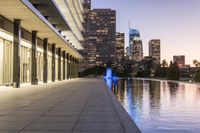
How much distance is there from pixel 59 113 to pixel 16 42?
2319cm

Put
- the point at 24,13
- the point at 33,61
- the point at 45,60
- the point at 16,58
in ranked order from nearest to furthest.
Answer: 1. the point at 24,13
2. the point at 16,58
3. the point at 33,61
4. the point at 45,60

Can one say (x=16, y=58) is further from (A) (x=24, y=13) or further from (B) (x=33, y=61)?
(B) (x=33, y=61)

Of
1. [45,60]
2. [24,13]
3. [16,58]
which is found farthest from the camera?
[45,60]

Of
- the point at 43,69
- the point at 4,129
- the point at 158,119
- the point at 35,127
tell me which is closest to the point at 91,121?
the point at 35,127

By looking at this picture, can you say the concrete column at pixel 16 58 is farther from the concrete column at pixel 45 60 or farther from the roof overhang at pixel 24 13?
the concrete column at pixel 45 60

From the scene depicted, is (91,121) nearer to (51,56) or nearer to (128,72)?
(51,56)

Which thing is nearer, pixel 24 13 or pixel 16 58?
pixel 24 13

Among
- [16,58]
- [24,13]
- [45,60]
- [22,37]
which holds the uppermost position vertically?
[24,13]

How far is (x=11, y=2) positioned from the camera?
27422 mm

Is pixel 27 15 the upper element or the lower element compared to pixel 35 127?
upper

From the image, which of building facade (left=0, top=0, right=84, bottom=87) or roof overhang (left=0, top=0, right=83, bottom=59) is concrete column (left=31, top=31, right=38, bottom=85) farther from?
roof overhang (left=0, top=0, right=83, bottom=59)

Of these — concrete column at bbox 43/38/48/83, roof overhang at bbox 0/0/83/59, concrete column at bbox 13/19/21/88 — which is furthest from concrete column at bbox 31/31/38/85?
concrete column at bbox 13/19/21/88

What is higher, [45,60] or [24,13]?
[24,13]

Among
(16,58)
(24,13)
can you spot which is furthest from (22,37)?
(24,13)
